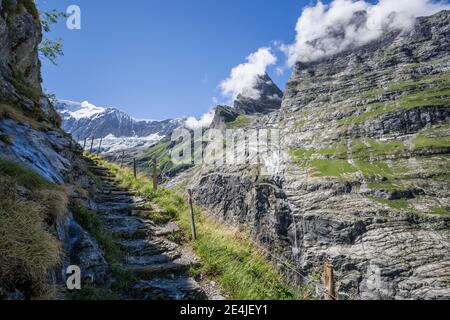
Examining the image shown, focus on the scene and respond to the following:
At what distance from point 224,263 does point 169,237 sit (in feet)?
10.5

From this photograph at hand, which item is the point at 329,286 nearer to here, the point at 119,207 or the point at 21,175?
the point at 21,175

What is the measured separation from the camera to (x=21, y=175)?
7.68 m

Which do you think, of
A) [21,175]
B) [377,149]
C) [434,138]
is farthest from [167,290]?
[434,138]

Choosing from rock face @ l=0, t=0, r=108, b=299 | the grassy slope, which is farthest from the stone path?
the grassy slope

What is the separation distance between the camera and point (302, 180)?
17238 centimetres

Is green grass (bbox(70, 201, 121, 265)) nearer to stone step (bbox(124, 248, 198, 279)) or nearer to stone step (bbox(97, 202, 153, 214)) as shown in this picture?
stone step (bbox(124, 248, 198, 279))

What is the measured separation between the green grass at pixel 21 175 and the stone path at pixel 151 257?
11.1ft

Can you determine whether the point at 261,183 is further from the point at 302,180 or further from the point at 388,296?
the point at 388,296

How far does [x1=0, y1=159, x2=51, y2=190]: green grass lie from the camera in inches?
295

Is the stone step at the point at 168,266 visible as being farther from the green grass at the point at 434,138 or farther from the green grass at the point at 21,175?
the green grass at the point at 434,138

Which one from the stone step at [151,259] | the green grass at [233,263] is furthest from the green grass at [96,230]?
the green grass at [233,263]

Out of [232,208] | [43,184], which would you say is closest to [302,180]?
[232,208]

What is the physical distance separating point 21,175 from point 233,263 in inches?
255

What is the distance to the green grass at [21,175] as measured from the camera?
7481 millimetres
